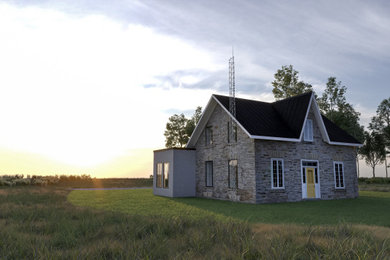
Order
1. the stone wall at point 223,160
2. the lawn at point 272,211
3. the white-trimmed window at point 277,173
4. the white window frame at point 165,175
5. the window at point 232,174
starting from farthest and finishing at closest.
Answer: the white window frame at point 165,175 → the window at point 232,174 → the white-trimmed window at point 277,173 → the stone wall at point 223,160 → the lawn at point 272,211

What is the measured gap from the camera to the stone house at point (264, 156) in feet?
55.3

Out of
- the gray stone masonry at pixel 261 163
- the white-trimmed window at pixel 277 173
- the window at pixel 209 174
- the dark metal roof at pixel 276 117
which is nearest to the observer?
the gray stone masonry at pixel 261 163

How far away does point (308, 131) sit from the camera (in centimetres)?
1912

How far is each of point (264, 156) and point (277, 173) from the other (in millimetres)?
1414

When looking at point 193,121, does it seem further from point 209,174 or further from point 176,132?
point 209,174

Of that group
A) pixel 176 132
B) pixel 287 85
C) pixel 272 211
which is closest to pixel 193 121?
pixel 176 132

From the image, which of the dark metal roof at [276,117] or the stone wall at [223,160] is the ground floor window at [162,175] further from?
the dark metal roof at [276,117]

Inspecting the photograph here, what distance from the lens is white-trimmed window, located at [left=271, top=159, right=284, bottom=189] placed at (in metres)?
17.0

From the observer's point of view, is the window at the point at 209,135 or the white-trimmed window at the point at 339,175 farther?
the window at the point at 209,135

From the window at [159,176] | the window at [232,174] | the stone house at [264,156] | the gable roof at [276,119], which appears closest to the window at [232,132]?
the stone house at [264,156]

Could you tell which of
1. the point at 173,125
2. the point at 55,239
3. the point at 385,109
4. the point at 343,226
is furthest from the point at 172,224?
the point at 385,109

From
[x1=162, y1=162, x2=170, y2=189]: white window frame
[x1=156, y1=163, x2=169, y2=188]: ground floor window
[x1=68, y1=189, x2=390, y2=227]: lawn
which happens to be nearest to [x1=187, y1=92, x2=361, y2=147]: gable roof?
[x1=162, y1=162, x2=170, y2=189]: white window frame

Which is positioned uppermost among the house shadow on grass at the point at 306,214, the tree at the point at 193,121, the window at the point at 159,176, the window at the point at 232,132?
the tree at the point at 193,121

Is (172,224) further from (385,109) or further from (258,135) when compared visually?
(385,109)
